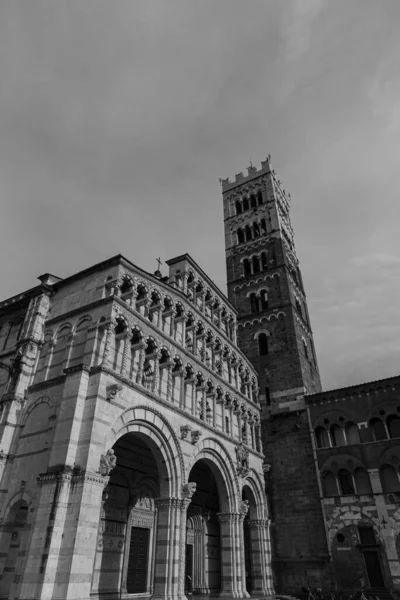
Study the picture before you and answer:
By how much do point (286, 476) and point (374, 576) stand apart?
7.26 metres

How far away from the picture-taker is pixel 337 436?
2836 cm

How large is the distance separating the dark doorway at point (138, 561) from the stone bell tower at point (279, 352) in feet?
34.9

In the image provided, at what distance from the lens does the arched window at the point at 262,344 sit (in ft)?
115

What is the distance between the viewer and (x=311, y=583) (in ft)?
82.2

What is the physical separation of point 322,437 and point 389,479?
15.6ft

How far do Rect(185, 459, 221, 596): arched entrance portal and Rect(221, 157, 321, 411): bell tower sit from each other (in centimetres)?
807

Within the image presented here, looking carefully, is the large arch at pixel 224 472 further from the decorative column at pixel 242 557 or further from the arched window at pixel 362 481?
the arched window at pixel 362 481

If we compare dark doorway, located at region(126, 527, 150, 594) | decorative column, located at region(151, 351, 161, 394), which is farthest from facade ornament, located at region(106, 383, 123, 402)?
dark doorway, located at region(126, 527, 150, 594)

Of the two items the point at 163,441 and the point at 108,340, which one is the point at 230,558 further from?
the point at 108,340

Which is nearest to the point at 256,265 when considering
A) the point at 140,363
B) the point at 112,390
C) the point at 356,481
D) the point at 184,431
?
the point at 356,481

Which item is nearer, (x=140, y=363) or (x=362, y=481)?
(x=140, y=363)

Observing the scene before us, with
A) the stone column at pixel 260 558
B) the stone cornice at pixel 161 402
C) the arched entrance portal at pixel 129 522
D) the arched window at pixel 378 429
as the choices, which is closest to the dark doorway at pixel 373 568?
the stone column at pixel 260 558

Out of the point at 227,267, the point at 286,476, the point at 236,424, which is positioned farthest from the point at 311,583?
the point at 227,267

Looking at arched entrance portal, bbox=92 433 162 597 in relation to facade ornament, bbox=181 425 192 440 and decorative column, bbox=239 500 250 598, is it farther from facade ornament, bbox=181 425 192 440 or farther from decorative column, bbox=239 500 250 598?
decorative column, bbox=239 500 250 598
